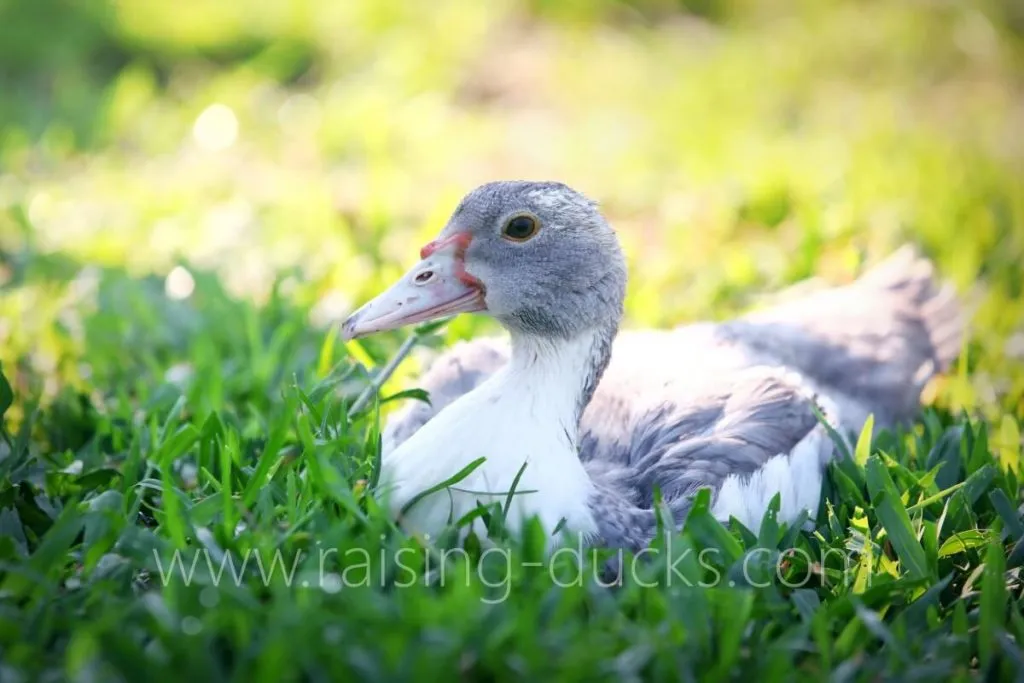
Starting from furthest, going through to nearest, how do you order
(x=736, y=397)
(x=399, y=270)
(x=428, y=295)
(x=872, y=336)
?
(x=399, y=270), (x=872, y=336), (x=736, y=397), (x=428, y=295)

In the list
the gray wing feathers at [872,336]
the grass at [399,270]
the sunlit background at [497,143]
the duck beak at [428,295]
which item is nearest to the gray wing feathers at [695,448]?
the grass at [399,270]

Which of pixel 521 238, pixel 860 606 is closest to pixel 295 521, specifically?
pixel 521 238

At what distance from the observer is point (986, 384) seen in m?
4.00

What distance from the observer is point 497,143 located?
Result: 20.9 feet

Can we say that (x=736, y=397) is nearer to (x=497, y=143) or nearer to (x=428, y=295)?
(x=428, y=295)

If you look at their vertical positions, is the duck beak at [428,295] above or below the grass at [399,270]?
above

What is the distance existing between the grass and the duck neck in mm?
409

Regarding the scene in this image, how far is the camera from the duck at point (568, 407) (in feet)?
8.86

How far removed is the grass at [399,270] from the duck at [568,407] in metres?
0.13

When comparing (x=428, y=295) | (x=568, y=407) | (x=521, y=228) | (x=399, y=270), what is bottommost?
(x=399, y=270)

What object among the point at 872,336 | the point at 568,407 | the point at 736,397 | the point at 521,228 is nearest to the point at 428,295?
the point at 521,228

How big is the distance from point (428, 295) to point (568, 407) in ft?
1.49

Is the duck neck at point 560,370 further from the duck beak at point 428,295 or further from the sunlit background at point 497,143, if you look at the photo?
the sunlit background at point 497,143

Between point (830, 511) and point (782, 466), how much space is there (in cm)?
24
